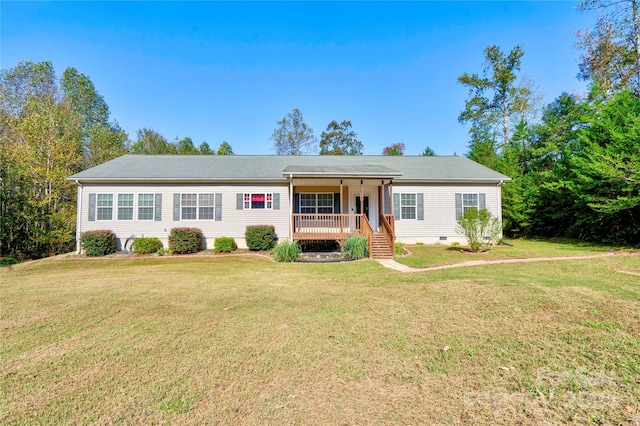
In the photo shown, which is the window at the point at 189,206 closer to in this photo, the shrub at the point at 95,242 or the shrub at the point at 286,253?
the shrub at the point at 95,242

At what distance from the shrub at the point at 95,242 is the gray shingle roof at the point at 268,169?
8.76 feet

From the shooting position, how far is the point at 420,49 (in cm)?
1695

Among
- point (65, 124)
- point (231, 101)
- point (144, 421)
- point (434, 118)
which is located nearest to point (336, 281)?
point (144, 421)

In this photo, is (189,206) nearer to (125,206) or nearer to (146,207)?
(146,207)

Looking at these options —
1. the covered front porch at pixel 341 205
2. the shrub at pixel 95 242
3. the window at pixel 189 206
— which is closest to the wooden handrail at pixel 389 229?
the covered front porch at pixel 341 205

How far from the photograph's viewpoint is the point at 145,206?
13.9 m

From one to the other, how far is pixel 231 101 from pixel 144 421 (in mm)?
22337

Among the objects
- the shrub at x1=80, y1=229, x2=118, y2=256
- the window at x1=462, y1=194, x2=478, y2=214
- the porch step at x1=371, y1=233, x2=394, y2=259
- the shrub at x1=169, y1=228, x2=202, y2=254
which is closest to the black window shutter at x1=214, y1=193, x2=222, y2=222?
the shrub at x1=169, y1=228, x2=202, y2=254

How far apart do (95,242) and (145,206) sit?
2513 millimetres

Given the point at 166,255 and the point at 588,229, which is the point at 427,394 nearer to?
the point at 166,255

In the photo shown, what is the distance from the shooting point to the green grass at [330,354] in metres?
2.37

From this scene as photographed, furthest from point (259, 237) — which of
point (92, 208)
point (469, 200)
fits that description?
point (469, 200)

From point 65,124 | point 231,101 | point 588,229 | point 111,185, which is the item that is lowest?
point 588,229

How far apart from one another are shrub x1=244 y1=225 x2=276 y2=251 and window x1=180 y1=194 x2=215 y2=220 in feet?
7.77
